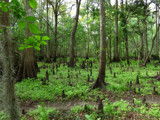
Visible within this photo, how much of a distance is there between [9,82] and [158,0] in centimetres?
1272

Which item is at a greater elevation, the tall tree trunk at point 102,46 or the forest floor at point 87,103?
the tall tree trunk at point 102,46

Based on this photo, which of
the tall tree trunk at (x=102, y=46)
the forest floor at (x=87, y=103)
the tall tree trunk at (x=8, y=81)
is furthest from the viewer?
the tall tree trunk at (x=102, y=46)

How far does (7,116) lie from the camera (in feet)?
4.20

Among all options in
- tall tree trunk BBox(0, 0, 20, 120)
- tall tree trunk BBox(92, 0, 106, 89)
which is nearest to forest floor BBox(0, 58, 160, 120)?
tall tree trunk BBox(92, 0, 106, 89)

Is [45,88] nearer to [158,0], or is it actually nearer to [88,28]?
[158,0]

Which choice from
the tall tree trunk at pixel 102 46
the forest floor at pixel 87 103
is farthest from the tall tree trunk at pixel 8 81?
the tall tree trunk at pixel 102 46

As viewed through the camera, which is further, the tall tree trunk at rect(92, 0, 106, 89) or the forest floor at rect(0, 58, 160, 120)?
the tall tree trunk at rect(92, 0, 106, 89)

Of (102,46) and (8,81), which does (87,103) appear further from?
(8,81)

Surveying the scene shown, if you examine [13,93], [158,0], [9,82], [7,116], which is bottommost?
[7,116]

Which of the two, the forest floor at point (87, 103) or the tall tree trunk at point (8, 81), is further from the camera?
the forest floor at point (87, 103)

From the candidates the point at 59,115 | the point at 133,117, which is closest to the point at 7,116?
the point at 59,115

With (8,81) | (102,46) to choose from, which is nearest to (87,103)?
(102,46)

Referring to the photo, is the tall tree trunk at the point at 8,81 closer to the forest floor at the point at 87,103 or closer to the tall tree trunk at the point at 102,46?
the forest floor at the point at 87,103

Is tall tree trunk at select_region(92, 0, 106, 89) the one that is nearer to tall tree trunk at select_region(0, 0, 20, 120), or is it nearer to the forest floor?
the forest floor
